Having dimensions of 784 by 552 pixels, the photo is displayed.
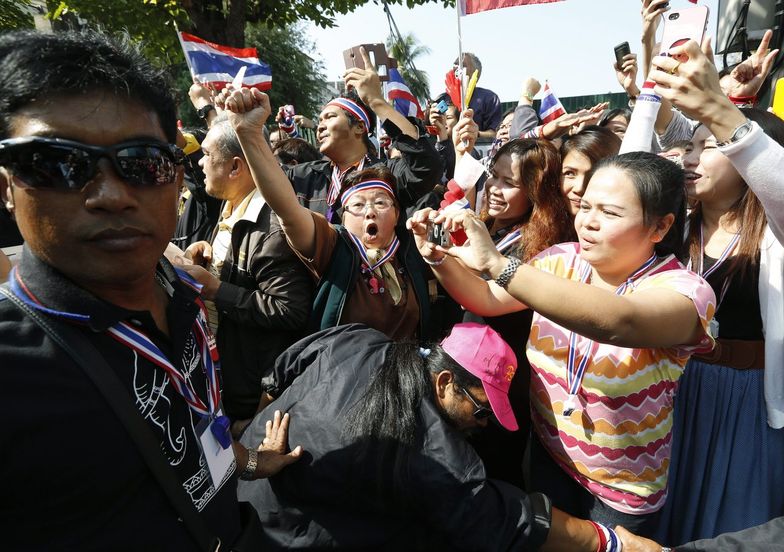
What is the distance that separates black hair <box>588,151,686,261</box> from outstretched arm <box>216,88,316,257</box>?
123 centimetres

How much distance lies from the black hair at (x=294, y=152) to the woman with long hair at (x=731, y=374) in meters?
4.50

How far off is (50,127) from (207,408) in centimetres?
73

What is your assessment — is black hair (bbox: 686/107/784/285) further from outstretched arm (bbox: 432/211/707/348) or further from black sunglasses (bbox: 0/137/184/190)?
black sunglasses (bbox: 0/137/184/190)

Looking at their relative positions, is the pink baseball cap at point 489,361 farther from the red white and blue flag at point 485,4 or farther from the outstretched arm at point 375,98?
the red white and blue flag at point 485,4

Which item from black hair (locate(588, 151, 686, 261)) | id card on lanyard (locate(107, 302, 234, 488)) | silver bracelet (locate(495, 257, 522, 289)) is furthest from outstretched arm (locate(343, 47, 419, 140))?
id card on lanyard (locate(107, 302, 234, 488))

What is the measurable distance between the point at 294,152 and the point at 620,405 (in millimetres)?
5023

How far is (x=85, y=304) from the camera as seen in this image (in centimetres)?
96

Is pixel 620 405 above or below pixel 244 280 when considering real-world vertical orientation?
below

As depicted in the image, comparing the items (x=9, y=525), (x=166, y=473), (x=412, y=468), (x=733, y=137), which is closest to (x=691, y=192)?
(x=733, y=137)

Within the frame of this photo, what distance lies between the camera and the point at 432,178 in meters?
2.95

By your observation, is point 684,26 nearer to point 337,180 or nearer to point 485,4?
point 337,180

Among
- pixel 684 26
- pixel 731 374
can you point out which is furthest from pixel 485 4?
pixel 731 374

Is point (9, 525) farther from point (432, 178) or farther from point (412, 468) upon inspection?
point (432, 178)

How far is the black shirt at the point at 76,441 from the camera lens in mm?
865
